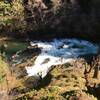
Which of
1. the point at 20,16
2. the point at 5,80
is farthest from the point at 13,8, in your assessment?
the point at 5,80

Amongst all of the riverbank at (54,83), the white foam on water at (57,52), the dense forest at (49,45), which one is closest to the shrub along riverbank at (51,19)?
the dense forest at (49,45)

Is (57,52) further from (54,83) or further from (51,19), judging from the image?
(54,83)

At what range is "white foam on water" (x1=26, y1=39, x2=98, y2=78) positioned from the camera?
2144 cm

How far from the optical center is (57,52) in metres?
25.1

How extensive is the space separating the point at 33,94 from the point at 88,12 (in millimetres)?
17878

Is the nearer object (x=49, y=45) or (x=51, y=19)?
(x=49, y=45)

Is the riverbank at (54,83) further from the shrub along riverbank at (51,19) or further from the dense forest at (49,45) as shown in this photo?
the shrub along riverbank at (51,19)

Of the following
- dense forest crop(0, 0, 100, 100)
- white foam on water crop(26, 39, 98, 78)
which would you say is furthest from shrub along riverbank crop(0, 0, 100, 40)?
white foam on water crop(26, 39, 98, 78)

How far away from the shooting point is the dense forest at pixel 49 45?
686 inches

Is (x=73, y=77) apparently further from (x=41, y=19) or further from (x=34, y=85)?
(x=41, y=19)

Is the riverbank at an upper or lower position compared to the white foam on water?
upper

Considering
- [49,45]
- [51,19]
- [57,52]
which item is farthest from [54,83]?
[51,19]

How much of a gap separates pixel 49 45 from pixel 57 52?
1.99 meters

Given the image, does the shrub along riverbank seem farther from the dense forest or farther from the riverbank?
the riverbank
